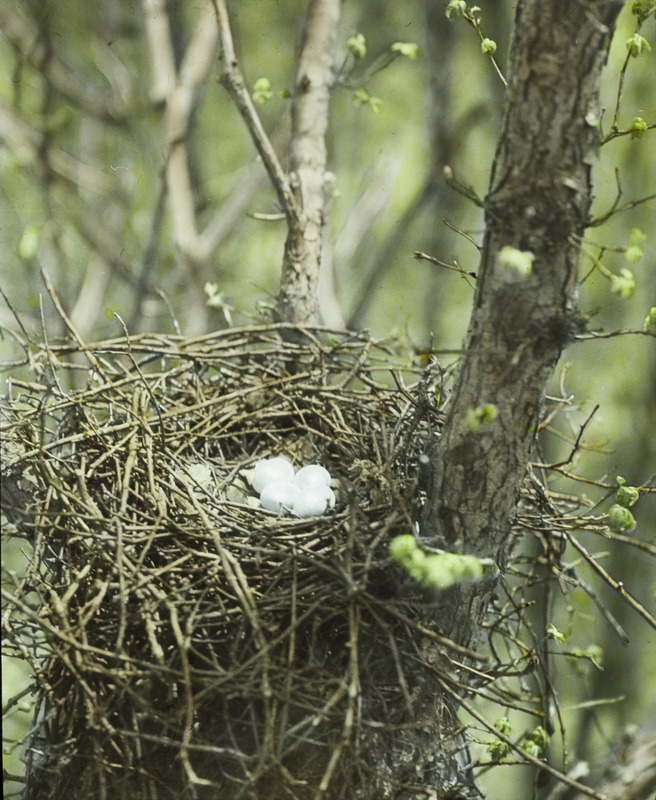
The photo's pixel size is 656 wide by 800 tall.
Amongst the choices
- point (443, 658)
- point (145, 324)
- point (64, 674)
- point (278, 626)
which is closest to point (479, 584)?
point (443, 658)

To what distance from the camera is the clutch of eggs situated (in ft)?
2.96

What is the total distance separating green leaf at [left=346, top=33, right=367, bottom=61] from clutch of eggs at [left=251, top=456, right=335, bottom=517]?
580mm

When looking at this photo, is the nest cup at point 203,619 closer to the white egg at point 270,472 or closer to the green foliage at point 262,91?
the white egg at point 270,472

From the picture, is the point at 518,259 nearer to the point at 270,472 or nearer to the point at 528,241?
the point at 528,241

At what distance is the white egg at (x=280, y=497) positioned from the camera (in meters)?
0.91

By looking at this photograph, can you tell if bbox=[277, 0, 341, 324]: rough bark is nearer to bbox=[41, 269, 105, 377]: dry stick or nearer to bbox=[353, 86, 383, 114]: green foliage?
bbox=[353, 86, 383, 114]: green foliage

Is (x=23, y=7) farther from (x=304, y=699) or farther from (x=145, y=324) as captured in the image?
(x=304, y=699)

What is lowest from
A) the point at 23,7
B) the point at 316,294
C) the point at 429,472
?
the point at 429,472

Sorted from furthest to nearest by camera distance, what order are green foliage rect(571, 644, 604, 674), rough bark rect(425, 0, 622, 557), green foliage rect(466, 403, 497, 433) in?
1. green foliage rect(571, 644, 604, 674)
2. green foliage rect(466, 403, 497, 433)
3. rough bark rect(425, 0, 622, 557)

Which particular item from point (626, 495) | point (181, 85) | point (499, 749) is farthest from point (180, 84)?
point (499, 749)

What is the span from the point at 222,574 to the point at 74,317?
55cm

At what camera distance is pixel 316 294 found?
115cm

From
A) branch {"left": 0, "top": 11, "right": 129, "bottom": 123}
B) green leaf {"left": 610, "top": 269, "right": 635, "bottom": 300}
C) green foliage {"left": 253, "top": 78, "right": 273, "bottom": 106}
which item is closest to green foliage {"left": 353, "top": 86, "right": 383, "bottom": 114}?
green foliage {"left": 253, "top": 78, "right": 273, "bottom": 106}

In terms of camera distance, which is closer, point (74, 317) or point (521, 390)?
point (521, 390)
